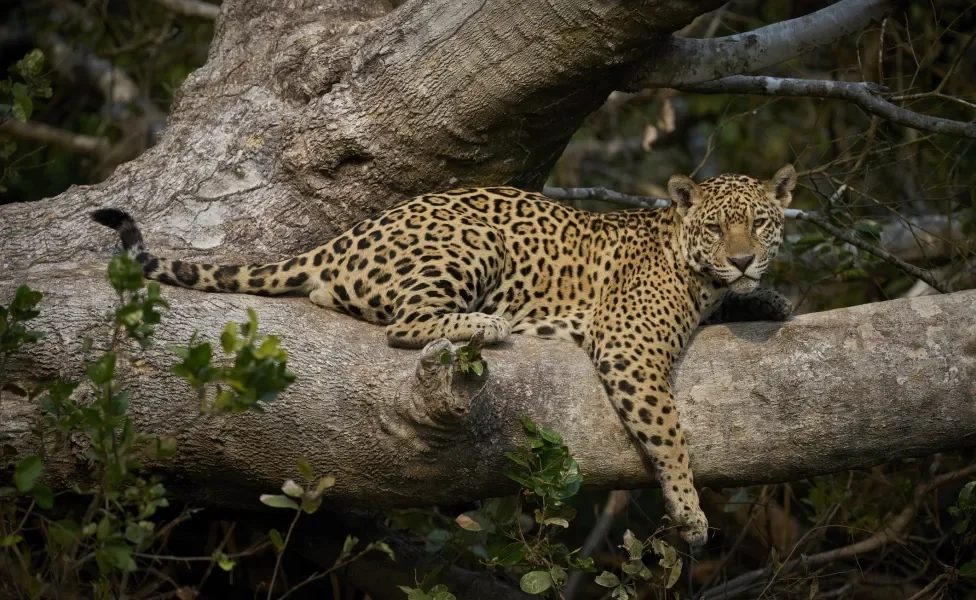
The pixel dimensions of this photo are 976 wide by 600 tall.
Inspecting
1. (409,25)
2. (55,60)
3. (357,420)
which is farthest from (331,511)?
(55,60)

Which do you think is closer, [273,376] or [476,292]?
[273,376]

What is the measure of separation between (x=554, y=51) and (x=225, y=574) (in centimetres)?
461

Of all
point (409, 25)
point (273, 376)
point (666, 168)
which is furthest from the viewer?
point (666, 168)

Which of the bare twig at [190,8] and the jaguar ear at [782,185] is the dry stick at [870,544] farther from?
the bare twig at [190,8]

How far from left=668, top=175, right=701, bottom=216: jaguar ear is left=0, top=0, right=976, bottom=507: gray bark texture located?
2.63 ft

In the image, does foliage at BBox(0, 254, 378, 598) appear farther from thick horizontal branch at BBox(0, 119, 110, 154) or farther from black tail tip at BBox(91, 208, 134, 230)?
thick horizontal branch at BBox(0, 119, 110, 154)

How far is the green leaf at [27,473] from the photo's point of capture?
4.65m

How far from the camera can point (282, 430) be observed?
241 inches

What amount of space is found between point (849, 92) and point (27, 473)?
5.49 m

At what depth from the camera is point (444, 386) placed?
554cm

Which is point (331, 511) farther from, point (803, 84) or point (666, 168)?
point (666, 168)

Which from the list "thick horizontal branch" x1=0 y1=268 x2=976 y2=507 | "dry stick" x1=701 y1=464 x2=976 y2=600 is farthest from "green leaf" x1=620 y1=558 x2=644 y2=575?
"dry stick" x1=701 y1=464 x2=976 y2=600

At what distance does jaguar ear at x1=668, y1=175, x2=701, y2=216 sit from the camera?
298 inches

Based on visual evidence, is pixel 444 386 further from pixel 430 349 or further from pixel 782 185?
pixel 782 185
